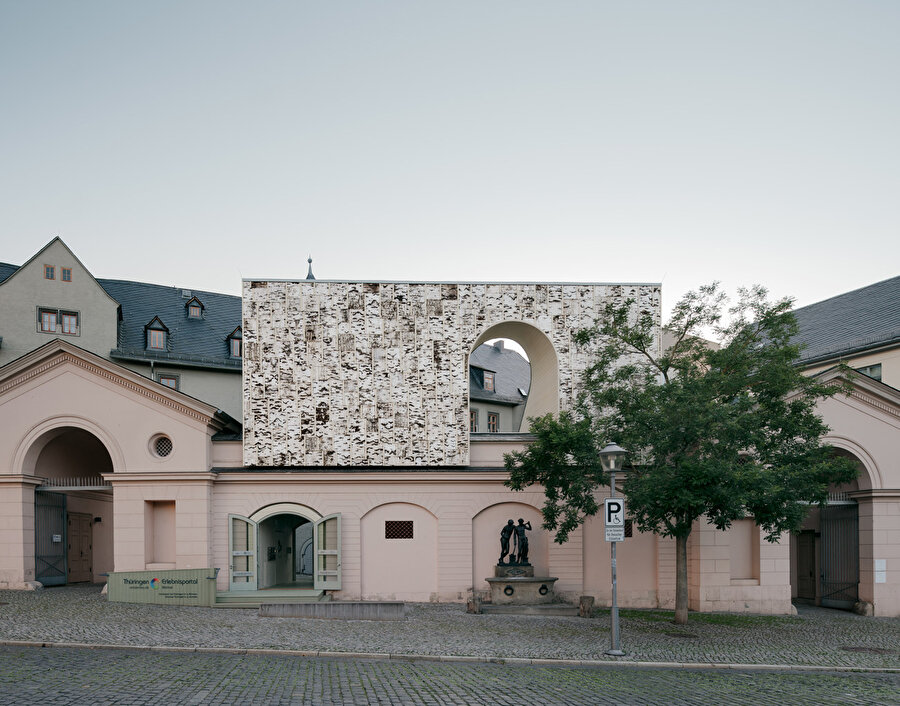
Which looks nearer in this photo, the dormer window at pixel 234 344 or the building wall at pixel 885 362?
the building wall at pixel 885 362

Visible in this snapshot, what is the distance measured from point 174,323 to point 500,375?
1770cm

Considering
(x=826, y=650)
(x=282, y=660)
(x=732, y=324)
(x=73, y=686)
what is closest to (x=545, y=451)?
(x=732, y=324)

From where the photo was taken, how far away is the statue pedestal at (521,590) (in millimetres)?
24469

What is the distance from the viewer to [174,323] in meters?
41.1

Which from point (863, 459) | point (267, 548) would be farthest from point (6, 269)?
point (863, 459)

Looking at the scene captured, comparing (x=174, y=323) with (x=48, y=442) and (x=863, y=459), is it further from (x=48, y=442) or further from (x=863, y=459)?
(x=863, y=459)

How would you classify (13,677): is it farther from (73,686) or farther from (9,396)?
(9,396)

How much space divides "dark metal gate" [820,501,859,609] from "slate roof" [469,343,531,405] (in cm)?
1907

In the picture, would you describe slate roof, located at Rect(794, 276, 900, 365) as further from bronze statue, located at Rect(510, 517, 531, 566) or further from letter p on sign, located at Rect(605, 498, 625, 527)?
letter p on sign, located at Rect(605, 498, 625, 527)

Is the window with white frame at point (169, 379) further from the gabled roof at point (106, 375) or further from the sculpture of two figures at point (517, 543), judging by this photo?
the sculpture of two figures at point (517, 543)

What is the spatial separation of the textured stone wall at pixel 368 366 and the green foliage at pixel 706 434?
15.4ft

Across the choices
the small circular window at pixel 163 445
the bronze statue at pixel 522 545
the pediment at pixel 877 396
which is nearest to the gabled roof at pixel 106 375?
the small circular window at pixel 163 445

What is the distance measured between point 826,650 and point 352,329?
15.6 metres

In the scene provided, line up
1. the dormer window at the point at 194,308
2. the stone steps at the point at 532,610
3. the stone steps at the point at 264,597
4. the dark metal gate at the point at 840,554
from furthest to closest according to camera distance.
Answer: the dormer window at the point at 194,308 < the dark metal gate at the point at 840,554 < the stone steps at the point at 264,597 < the stone steps at the point at 532,610
